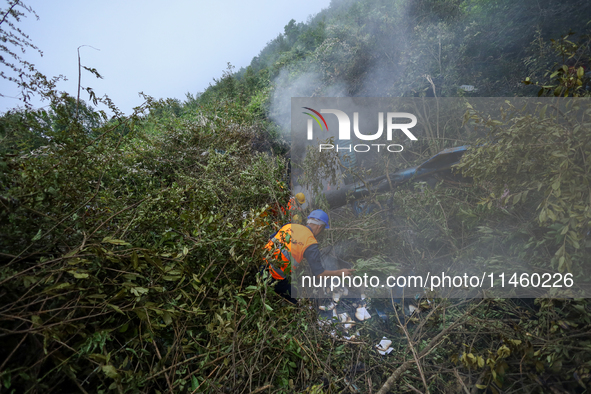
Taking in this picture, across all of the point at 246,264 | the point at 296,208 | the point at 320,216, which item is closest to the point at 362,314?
the point at 320,216

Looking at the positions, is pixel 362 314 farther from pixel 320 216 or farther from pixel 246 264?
pixel 246 264

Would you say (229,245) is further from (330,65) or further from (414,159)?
(330,65)

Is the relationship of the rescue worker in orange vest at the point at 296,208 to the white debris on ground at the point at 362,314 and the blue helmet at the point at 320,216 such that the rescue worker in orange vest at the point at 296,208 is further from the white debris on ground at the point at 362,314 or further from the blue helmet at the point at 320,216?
the white debris on ground at the point at 362,314

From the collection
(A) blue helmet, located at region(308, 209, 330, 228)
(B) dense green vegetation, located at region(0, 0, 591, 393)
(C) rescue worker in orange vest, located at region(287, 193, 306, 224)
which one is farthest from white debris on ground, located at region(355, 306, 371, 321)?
(C) rescue worker in orange vest, located at region(287, 193, 306, 224)

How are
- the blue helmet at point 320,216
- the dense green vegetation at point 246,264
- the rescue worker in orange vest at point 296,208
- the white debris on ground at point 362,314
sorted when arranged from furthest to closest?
the rescue worker in orange vest at point 296,208 < the blue helmet at point 320,216 < the white debris on ground at point 362,314 < the dense green vegetation at point 246,264

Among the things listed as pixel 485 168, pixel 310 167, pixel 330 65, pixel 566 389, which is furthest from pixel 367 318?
pixel 330 65

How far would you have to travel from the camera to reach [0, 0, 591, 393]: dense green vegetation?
59.2 inches

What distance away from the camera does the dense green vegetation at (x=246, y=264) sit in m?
1.50

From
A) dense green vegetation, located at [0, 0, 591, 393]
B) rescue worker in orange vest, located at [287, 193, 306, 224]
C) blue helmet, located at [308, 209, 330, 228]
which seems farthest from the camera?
rescue worker in orange vest, located at [287, 193, 306, 224]

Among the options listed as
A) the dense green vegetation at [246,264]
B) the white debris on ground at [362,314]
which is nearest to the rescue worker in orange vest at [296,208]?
the dense green vegetation at [246,264]

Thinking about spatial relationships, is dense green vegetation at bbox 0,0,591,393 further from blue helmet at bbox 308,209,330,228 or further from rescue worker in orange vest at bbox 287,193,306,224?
blue helmet at bbox 308,209,330,228

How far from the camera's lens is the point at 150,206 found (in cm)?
218

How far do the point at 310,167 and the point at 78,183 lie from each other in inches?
119

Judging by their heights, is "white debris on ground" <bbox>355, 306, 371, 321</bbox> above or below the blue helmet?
below
